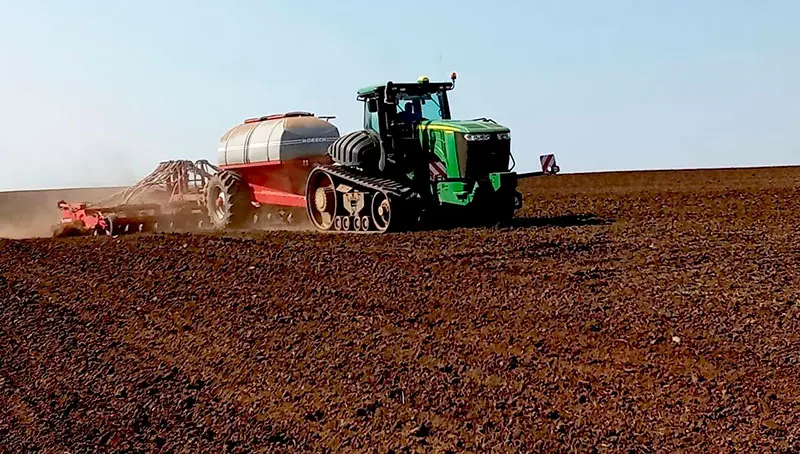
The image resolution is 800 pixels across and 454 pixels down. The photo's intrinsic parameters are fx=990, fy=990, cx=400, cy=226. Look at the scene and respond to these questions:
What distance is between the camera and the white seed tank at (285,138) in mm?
18672

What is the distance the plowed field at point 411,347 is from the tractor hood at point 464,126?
2.76 m

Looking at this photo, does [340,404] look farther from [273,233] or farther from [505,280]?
[273,233]

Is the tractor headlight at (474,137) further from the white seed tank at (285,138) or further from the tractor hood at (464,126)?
the white seed tank at (285,138)

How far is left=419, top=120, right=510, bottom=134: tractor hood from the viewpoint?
618 inches

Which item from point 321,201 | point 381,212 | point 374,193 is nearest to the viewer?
point 381,212

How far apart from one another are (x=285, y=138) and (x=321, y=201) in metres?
1.76

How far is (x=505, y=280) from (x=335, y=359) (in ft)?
9.97

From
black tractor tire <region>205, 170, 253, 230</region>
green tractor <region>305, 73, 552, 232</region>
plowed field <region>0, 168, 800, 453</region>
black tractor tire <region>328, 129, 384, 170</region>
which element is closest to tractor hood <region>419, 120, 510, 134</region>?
green tractor <region>305, 73, 552, 232</region>

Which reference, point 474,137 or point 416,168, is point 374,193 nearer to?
point 416,168

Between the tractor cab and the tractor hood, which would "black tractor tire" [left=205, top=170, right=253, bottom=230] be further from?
the tractor hood

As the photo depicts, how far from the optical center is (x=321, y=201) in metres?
17.6

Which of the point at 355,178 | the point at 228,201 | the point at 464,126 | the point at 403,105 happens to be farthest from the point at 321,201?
the point at 464,126

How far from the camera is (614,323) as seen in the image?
8.62 m

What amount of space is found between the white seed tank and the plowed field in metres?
5.36
